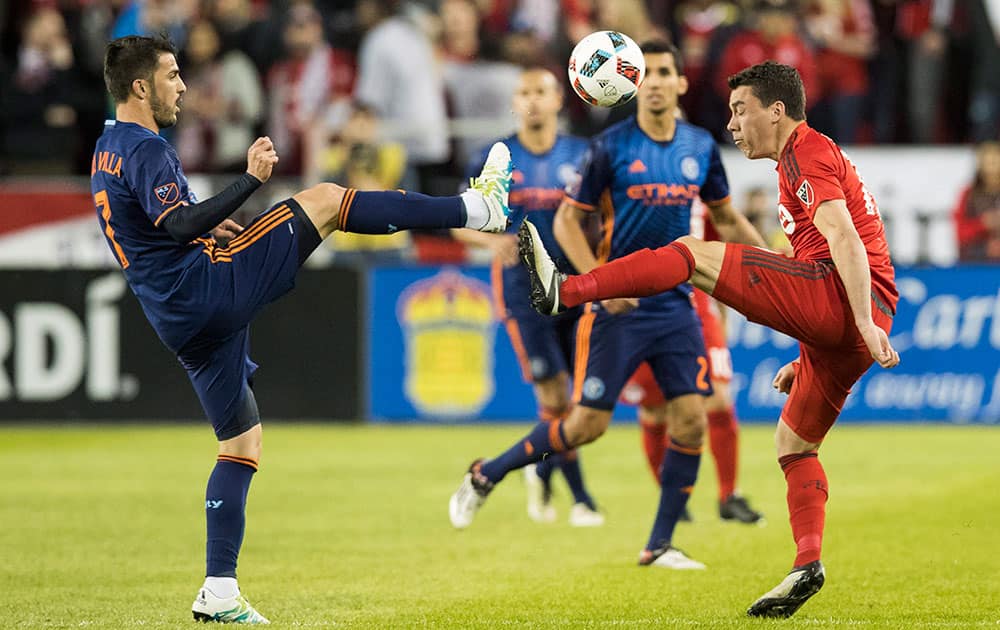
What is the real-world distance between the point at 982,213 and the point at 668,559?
27.8 feet

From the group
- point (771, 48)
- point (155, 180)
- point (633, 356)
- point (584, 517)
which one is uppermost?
point (771, 48)

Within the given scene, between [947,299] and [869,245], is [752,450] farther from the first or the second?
[869,245]

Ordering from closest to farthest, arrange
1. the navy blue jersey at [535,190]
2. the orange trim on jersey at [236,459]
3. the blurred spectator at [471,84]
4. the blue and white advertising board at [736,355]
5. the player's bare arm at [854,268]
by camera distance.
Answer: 1. the player's bare arm at [854,268]
2. the orange trim on jersey at [236,459]
3. the navy blue jersey at [535,190]
4. the blue and white advertising board at [736,355]
5. the blurred spectator at [471,84]

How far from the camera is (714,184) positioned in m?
8.84

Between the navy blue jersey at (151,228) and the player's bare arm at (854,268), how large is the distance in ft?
8.43

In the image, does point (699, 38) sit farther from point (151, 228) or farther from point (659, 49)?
point (151, 228)

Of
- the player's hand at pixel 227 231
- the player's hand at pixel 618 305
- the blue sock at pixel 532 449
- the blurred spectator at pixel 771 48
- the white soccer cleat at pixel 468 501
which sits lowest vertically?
the white soccer cleat at pixel 468 501

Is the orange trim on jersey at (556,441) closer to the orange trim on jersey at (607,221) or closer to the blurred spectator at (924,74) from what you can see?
the orange trim on jersey at (607,221)

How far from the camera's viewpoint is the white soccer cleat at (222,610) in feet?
21.7

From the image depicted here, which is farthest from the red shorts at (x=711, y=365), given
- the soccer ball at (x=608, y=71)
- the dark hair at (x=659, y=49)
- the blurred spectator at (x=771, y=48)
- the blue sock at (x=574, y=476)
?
the blurred spectator at (x=771, y=48)

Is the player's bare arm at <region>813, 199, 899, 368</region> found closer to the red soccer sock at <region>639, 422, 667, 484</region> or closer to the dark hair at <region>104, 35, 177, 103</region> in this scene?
the dark hair at <region>104, 35, 177, 103</region>

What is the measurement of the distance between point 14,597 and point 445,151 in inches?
401

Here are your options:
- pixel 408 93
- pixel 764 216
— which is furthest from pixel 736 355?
pixel 408 93

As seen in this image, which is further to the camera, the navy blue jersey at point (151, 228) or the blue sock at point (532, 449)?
the blue sock at point (532, 449)
